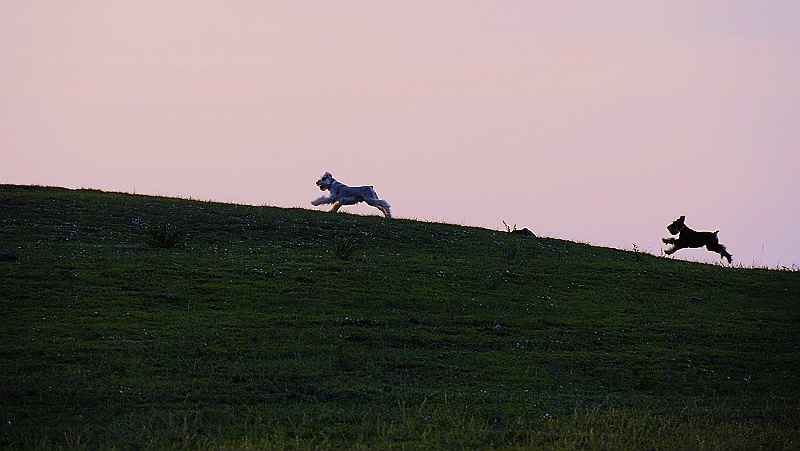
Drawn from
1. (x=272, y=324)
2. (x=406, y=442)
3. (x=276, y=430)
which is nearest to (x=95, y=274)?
(x=272, y=324)

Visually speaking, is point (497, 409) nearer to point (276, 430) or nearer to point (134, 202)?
point (276, 430)

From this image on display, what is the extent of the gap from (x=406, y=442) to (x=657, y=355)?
7935mm

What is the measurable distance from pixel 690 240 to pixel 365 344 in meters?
21.5

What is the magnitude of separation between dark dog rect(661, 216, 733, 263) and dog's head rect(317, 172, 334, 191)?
49.3ft

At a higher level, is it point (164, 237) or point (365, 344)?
point (164, 237)

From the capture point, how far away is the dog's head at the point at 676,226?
1292 inches

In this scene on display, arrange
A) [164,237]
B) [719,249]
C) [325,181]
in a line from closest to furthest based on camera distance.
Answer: [164,237]
[719,249]
[325,181]

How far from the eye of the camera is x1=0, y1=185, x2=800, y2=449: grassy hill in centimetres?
1088

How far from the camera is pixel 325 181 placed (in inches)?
1467

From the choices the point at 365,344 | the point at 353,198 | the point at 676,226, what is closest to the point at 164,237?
the point at 365,344

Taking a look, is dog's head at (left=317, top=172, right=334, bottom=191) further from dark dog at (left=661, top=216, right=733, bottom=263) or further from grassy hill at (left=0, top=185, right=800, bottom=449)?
dark dog at (left=661, top=216, right=733, bottom=263)

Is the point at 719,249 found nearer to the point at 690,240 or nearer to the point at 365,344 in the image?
A: the point at 690,240

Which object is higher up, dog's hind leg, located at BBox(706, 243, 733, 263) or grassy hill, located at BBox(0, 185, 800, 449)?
dog's hind leg, located at BBox(706, 243, 733, 263)

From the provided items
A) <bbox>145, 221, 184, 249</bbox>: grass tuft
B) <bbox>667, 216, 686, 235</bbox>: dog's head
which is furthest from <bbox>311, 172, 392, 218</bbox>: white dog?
<bbox>667, 216, 686, 235</bbox>: dog's head
